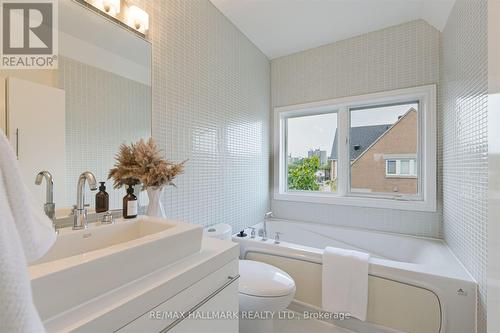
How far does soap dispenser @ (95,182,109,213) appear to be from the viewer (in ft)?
3.86

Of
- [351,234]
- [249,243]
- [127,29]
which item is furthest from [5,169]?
[351,234]

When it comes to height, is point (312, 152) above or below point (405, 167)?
above

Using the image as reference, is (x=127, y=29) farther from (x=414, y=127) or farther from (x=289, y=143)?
(x=414, y=127)

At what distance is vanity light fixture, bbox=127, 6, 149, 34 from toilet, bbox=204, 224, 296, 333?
171cm

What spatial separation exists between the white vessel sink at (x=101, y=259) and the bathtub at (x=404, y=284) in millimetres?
1144

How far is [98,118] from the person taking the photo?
1.23m

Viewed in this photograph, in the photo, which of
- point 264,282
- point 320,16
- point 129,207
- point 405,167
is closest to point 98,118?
point 129,207

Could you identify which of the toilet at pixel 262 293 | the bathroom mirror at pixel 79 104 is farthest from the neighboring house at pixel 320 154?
the bathroom mirror at pixel 79 104

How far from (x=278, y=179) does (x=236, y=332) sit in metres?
1.99

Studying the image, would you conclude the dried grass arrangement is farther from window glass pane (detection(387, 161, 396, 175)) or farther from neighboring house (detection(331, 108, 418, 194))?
window glass pane (detection(387, 161, 396, 175))

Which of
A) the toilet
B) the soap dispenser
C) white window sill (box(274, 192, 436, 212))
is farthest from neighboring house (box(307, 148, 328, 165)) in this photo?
the soap dispenser

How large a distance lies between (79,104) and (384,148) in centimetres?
262

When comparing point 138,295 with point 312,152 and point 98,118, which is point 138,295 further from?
point 312,152

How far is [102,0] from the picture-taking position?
4.21 feet
